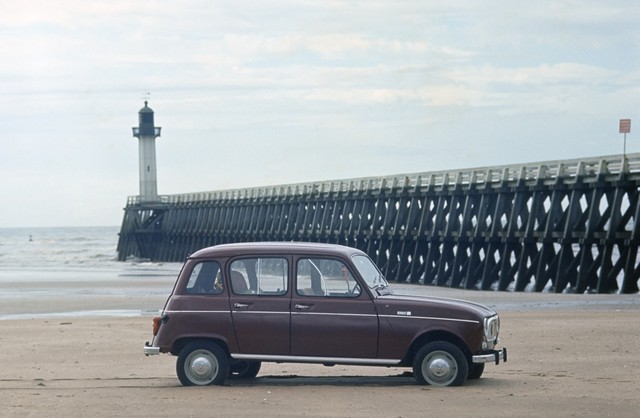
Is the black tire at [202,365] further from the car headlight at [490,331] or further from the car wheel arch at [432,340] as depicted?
the car headlight at [490,331]

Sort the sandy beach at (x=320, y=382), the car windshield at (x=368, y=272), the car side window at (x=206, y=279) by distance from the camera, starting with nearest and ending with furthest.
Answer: the sandy beach at (x=320, y=382), the car windshield at (x=368, y=272), the car side window at (x=206, y=279)

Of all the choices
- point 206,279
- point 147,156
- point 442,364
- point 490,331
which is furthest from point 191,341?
point 147,156

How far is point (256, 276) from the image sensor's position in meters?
11.6

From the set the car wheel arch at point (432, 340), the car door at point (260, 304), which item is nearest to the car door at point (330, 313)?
the car door at point (260, 304)

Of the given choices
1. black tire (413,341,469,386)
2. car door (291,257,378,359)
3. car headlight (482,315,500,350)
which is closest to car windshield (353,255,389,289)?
car door (291,257,378,359)

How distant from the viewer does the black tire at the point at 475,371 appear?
38.0 feet

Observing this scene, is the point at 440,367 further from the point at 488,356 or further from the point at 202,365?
the point at 202,365

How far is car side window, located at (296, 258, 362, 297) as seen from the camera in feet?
37.5

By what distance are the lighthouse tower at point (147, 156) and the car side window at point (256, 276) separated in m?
71.2

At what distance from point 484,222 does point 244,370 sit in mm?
25095

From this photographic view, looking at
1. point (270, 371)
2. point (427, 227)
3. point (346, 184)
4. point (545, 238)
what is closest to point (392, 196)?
point (427, 227)

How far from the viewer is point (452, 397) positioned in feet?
34.6

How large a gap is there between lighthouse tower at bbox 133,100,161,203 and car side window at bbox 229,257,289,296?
234 ft

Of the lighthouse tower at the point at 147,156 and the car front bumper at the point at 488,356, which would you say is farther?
the lighthouse tower at the point at 147,156
